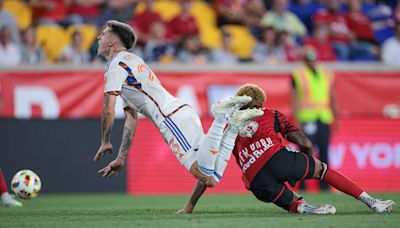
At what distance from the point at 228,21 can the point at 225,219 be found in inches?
483

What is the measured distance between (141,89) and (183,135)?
68 centimetres

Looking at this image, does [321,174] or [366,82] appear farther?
[366,82]

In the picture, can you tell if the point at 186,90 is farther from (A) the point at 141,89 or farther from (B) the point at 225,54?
(A) the point at 141,89

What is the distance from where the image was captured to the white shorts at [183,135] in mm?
9141

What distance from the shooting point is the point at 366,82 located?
18047 mm

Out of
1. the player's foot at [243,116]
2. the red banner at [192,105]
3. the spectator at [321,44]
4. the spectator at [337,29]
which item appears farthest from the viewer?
the spectator at [337,29]

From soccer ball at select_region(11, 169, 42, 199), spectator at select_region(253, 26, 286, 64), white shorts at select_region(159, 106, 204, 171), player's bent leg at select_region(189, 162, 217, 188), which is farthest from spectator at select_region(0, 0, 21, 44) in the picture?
player's bent leg at select_region(189, 162, 217, 188)

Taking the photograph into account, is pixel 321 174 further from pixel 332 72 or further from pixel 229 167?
pixel 332 72

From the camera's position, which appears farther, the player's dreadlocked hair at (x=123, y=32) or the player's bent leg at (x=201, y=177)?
the player's dreadlocked hair at (x=123, y=32)

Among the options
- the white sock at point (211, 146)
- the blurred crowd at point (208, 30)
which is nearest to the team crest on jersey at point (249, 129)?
the white sock at point (211, 146)

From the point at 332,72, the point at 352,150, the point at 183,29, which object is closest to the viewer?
the point at 352,150

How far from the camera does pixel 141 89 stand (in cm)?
924

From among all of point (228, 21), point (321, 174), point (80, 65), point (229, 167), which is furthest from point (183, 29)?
point (321, 174)

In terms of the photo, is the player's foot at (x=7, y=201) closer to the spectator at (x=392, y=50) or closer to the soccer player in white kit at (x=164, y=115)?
the soccer player in white kit at (x=164, y=115)
